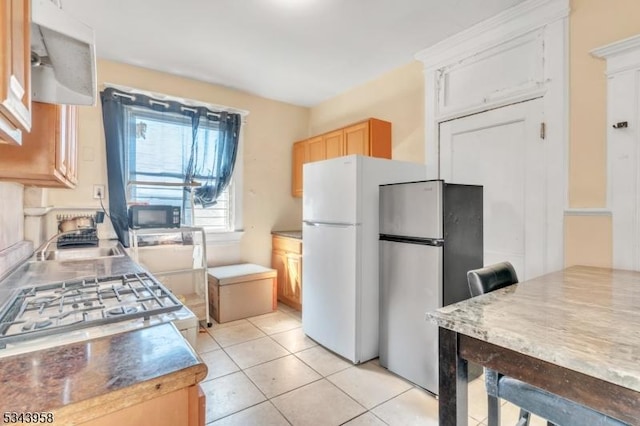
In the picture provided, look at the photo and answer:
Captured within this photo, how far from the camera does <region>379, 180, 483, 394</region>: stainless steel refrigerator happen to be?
1996 millimetres

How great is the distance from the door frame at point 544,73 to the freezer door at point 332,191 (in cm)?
112

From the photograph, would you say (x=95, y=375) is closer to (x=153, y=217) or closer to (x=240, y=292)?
(x=153, y=217)

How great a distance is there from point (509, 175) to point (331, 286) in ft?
5.30

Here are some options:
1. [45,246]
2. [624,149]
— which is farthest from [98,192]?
[624,149]

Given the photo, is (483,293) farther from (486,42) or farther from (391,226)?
(486,42)

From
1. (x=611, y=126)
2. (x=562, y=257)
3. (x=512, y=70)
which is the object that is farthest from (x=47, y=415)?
(x=512, y=70)

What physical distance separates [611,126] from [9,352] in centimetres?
282

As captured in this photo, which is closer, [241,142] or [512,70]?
[512,70]

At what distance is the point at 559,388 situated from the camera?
810 mm

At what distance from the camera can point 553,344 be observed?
2.70 ft

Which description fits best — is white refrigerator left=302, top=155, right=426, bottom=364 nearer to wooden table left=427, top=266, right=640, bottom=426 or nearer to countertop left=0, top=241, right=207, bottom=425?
wooden table left=427, top=266, right=640, bottom=426

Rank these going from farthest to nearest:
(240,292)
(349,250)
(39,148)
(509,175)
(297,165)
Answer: (297,165)
(240,292)
(349,250)
(509,175)
(39,148)

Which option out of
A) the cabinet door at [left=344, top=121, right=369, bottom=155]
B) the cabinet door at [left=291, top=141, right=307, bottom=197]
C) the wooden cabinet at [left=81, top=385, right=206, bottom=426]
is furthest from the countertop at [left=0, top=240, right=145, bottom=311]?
the cabinet door at [left=291, top=141, right=307, bottom=197]

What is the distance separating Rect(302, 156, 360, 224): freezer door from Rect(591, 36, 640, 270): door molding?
5.06 ft
